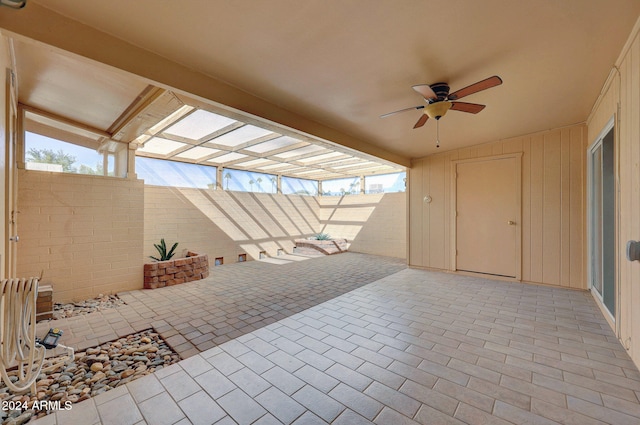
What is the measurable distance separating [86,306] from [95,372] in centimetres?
190

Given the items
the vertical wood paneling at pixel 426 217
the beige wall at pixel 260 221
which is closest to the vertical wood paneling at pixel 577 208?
the vertical wood paneling at pixel 426 217

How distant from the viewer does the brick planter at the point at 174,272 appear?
4102 millimetres

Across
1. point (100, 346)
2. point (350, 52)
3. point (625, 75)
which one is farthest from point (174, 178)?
point (625, 75)

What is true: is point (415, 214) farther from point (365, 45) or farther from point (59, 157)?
point (59, 157)

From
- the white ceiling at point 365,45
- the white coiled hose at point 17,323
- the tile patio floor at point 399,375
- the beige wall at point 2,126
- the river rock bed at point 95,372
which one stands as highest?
the white ceiling at point 365,45

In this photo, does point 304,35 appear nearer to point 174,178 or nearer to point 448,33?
point 448,33

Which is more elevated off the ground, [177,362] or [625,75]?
[625,75]

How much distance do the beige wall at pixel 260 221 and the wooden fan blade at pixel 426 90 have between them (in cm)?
515

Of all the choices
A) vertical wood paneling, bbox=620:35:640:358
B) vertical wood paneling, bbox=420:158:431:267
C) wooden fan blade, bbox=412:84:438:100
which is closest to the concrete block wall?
vertical wood paneling, bbox=420:158:431:267

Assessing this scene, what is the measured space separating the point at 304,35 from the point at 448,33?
108cm

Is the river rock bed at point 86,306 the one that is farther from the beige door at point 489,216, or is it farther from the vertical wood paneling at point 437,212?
the beige door at point 489,216

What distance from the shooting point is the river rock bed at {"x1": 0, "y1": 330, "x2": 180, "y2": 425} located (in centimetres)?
164

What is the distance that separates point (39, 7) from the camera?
159 centimetres

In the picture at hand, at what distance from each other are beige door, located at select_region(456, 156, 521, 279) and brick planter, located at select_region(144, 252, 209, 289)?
16.7 feet
